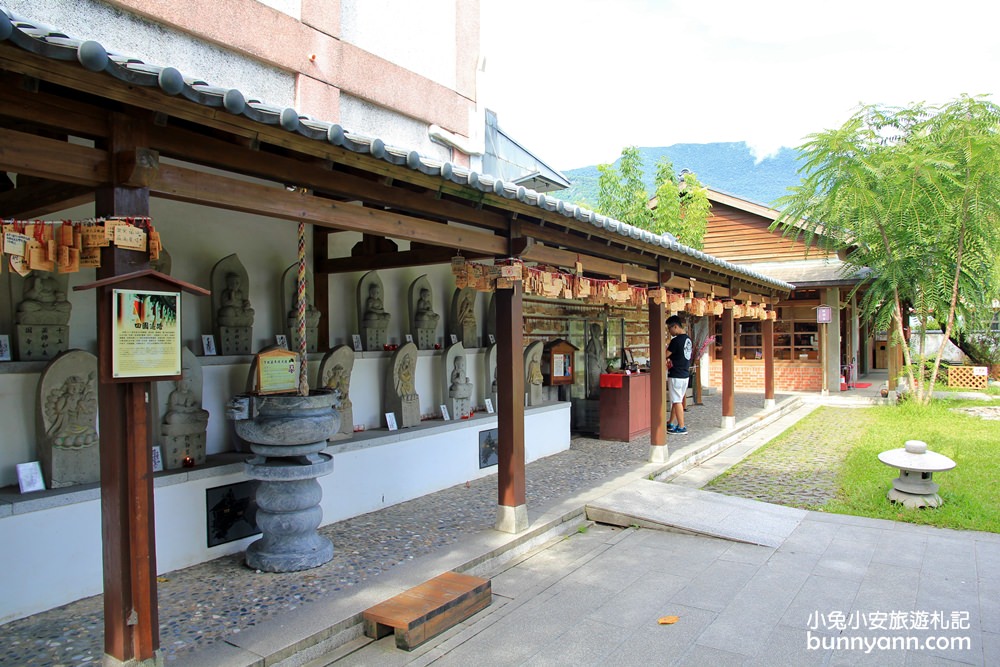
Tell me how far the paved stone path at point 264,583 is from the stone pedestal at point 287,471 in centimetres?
13

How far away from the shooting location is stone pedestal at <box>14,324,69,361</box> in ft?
13.6

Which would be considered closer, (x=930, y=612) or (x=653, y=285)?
(x=930, y=612)

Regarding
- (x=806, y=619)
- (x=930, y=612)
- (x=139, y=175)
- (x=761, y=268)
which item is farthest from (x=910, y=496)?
(x=761, y=268)

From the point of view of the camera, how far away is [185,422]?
4.72 m

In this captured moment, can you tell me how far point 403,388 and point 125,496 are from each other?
389 cm

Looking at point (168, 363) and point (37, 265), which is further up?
point (37, 265)

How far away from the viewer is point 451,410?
740 cm

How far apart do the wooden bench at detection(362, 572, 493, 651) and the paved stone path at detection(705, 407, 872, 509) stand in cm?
396

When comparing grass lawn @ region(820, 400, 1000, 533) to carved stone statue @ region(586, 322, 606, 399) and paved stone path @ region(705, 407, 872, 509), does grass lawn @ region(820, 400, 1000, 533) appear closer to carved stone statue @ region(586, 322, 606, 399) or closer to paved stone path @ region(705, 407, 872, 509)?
paved stone path @ region(705, 407, 872, 509)

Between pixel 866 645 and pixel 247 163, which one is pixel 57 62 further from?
pixel 866 645

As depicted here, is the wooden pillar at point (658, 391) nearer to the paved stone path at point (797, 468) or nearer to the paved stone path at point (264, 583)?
the paved stone path at point (797, 468)

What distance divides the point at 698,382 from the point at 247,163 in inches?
484

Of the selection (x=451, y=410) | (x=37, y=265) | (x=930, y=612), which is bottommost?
(x=930, y=612)

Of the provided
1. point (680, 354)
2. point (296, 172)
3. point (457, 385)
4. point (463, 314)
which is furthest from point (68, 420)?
point (680, 354)
